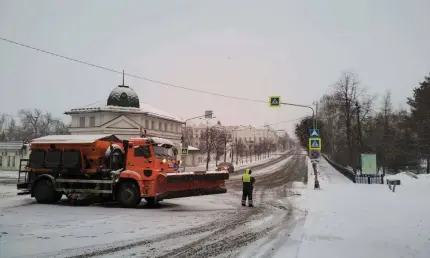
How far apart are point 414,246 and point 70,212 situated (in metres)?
10.8

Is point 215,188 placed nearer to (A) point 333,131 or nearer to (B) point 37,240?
(B) point 37,240

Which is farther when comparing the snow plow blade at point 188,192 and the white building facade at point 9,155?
the white building facade at point 9,155

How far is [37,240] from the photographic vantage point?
817 cm

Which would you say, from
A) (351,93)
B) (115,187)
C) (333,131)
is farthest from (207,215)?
(333,131)

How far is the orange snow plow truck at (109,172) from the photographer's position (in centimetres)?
1384

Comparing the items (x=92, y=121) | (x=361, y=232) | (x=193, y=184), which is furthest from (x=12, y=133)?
(x=361, y=232)

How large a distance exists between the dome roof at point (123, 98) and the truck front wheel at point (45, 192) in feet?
126

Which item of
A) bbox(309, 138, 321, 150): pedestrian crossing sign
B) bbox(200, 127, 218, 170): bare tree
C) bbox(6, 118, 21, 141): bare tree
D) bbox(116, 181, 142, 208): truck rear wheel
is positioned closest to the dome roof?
bbox(200, 127, 218, 170): bare tree

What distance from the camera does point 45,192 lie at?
48.8ft

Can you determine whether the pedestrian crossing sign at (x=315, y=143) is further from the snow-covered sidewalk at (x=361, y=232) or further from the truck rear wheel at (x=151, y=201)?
the truck rear wheel at (x=151, y=201)

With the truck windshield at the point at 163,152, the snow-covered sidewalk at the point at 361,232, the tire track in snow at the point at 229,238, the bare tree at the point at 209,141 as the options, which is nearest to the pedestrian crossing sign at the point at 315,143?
the snow-covered sidewalk at the point at 361,232

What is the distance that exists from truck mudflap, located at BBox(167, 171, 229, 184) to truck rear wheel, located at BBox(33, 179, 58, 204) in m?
5.17

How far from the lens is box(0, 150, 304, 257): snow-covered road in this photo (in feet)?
24.3

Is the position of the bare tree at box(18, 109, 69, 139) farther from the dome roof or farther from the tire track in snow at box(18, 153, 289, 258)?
the tire track in snow at box(18, 153, 289, 258)
